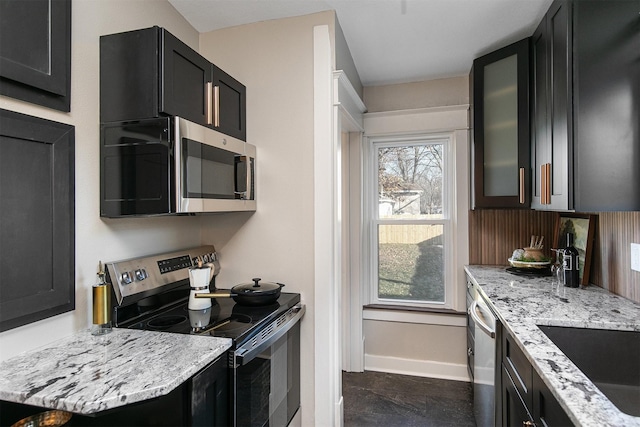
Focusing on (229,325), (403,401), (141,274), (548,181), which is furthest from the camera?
(403,401)

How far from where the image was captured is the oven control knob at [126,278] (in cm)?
150

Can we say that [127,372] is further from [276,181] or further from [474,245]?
[474,245]

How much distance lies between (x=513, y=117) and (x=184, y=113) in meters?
1.99

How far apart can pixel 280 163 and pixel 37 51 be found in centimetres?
116

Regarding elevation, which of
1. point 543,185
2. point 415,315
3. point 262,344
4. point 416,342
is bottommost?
point 416,342

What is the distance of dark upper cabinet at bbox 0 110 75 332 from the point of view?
114 cm

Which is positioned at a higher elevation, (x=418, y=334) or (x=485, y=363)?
(x=485, y=363)

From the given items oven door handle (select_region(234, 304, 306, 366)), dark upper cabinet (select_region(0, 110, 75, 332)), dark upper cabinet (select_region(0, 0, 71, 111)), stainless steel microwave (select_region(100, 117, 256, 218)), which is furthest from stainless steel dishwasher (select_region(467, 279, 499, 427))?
dark upper cabinet (select_region(0, 0, 71, 111))

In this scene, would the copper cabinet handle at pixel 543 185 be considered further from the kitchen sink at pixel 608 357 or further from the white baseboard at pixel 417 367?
the white baseboard at pixel 417 367

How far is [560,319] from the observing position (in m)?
1.40

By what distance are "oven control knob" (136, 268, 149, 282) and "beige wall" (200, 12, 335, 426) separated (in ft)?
1.93

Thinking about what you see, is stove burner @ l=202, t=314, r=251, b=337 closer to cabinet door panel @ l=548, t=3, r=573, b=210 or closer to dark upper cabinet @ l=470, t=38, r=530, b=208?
cabinet door panel @ l=548, t=3, r=573, b=210

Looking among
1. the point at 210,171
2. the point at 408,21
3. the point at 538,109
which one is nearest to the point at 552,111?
the point at 538,109

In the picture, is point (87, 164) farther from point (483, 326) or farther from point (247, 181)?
point (483, 326)
